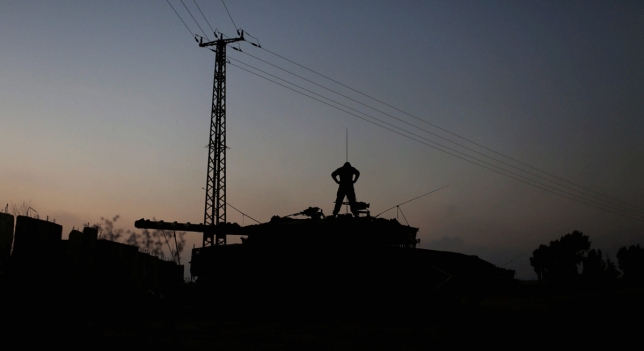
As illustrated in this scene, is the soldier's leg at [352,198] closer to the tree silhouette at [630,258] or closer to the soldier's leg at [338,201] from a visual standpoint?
the soldier's leg at [338,201]

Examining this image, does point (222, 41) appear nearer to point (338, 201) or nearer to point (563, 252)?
point (338, 201)

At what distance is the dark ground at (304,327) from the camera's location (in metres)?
8.90

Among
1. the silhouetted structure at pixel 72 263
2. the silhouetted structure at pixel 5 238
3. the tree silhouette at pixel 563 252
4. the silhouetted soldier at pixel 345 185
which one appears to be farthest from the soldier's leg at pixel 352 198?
the tree silhouette at pixel 563 252

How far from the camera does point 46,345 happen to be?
7.91 meters

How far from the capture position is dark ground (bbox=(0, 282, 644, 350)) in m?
8.90

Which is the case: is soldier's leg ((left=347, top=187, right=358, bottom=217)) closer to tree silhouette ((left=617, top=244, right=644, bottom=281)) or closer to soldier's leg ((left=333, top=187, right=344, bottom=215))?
soldier's leg ((left=333, top=187, right=344, bottom=215))

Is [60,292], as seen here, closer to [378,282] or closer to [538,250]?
[378,282]

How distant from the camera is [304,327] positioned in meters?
12.2

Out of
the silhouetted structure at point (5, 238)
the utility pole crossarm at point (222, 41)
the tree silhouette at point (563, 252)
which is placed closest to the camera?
the silhouetted structure at point (5, 238)

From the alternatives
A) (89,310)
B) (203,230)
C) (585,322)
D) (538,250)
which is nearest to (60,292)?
(89,310)

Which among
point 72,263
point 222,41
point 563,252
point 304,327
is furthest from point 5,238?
point 563,252

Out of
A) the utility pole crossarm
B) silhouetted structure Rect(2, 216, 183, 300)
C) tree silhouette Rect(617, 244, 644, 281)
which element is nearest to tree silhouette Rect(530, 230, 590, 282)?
tree silhouette Rect(617, 244, 644, 281)

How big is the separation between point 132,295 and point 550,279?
3570 centimetres

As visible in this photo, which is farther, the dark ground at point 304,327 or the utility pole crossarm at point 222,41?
the utility pole crossarm at point 222,41
